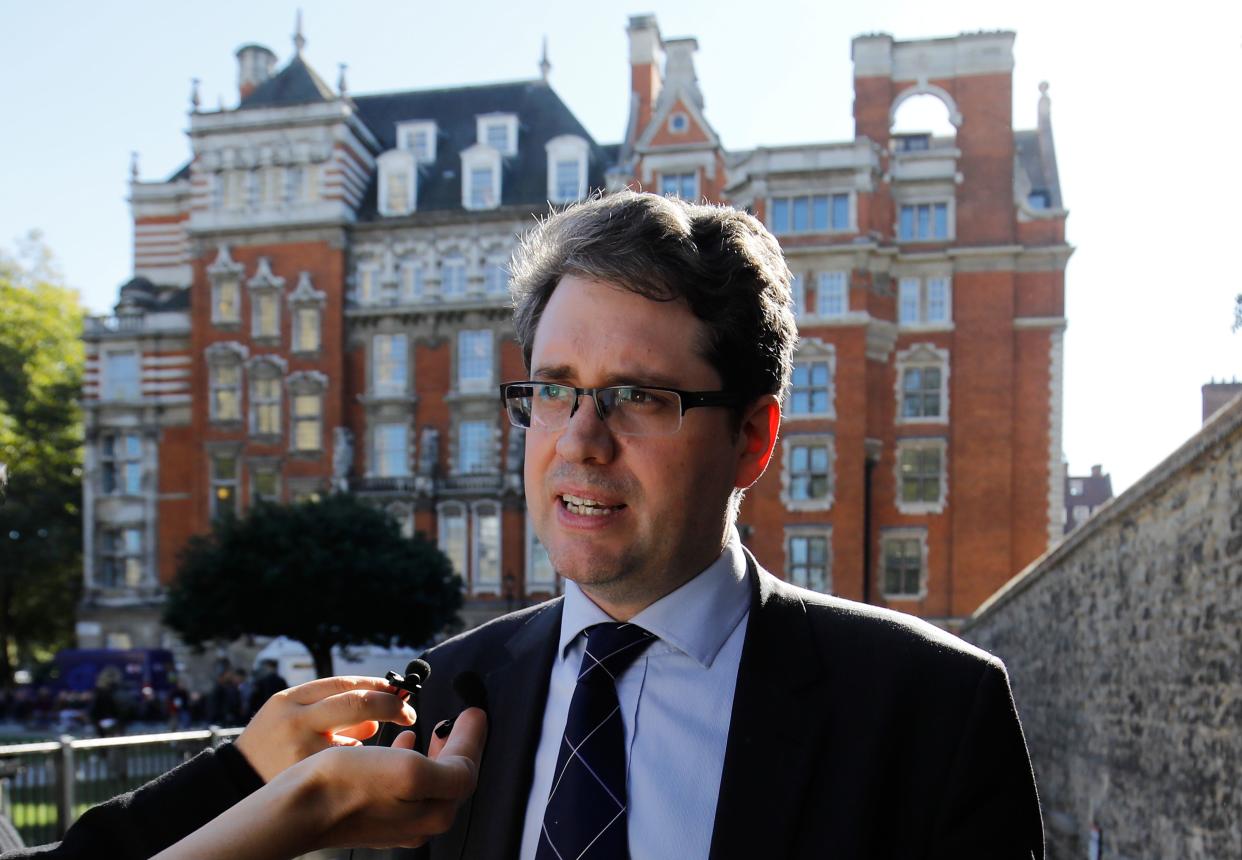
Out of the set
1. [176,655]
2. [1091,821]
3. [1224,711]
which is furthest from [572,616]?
[176,655]

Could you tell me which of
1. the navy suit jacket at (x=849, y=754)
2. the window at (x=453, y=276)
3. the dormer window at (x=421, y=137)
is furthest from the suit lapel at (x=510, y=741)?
the dormer window at (x=421, y=137)

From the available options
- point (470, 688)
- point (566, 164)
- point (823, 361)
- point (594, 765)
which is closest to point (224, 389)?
Result: point (566, 164)

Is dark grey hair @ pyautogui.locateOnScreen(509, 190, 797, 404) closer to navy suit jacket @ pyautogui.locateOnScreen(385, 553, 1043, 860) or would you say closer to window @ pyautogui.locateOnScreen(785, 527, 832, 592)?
navy suit jacket @ pyautogui.locateOnScreen(385, 553, 1043, 860)

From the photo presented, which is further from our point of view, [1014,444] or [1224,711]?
[1014,444]

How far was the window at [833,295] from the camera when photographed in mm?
30562

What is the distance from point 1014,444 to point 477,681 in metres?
31.2

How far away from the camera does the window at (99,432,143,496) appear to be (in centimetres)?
3856

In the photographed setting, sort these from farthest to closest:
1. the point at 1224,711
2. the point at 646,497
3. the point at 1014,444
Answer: the point at 1014,444 → the point at 1224,711 → the point at 646,497

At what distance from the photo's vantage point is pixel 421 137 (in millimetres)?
39562

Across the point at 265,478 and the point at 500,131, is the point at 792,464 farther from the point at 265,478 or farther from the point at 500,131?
the point at 265,478

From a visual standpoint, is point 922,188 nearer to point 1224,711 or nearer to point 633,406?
point 1224,711

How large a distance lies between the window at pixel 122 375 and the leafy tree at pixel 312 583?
10.8 meters

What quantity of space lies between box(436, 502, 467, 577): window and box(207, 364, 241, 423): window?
792 centimetres

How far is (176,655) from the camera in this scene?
120ft
